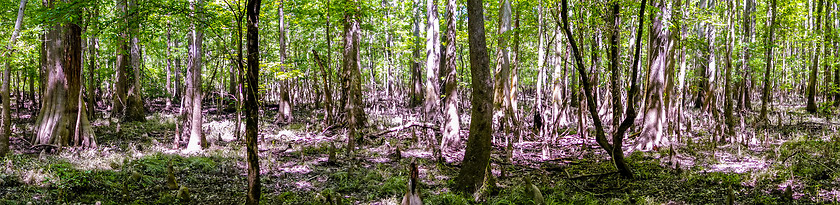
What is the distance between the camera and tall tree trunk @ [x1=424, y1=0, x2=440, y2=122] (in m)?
11.2

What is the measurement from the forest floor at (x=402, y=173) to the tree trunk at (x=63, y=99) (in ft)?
1.38

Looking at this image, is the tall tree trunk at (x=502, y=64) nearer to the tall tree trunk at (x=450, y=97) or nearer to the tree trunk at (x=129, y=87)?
the tall tree trunk at (x=450, y=97)

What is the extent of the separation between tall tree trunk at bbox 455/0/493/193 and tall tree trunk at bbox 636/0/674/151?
4978 millimetres

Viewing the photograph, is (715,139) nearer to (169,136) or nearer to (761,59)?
(169,136)

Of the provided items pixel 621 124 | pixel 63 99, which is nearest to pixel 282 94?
pixel 63 99

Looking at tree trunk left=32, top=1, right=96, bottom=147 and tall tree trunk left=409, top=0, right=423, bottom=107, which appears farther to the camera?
tall tree trunk left=409, top=0, right=423, bottom=107

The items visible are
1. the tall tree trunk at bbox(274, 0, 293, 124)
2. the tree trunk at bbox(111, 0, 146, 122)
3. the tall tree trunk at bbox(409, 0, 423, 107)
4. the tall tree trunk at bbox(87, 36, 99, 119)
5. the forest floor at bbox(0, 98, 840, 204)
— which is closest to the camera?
the forest floor at bbox(0, 98, 840, 204)

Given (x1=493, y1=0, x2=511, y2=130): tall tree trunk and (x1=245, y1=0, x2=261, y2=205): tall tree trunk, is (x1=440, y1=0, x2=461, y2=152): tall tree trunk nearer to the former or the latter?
(x1=493, y1=0, x2=511, y2=130): tall tree trunk

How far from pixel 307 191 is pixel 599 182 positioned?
4115mm

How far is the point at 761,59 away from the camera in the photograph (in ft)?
74.4

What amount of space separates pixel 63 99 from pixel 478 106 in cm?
829

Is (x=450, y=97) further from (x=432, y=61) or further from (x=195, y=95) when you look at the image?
(x=195, y=95)

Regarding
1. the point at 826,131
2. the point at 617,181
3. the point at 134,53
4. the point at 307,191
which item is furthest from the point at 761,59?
the point at 134,53

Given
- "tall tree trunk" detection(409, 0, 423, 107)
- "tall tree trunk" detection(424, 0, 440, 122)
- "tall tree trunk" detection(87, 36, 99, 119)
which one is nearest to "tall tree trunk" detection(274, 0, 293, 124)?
"tall tree trunk" detection(87, 36, 99, 119)
